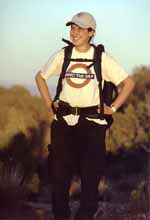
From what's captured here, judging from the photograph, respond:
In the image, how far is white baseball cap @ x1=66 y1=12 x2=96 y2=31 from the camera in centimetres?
294

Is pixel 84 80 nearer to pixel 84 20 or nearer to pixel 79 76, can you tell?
pixel 79 76

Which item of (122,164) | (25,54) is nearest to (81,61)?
(25,54)

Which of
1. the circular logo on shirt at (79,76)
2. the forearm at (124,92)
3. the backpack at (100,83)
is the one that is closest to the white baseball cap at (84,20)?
the backpack at (100,83)

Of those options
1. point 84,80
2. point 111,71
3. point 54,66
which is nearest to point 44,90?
point 54,66

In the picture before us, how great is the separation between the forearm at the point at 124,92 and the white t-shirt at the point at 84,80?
35 millimetres

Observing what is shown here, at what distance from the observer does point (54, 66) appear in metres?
3.02

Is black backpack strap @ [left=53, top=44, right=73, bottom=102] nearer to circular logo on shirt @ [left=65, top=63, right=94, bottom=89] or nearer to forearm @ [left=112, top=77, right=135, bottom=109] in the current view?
circular logo on shirt @ [left=65, top=63, right=94, bottom=89]

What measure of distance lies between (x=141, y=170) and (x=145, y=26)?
0.85 metres

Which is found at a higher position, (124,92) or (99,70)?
(99,70)

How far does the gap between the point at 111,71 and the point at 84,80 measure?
0.16 metres

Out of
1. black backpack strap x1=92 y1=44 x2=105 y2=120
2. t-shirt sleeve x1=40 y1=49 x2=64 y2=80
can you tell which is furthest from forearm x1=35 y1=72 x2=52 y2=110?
black backpack strap x1=92 y1=44 x2=105 y2=120

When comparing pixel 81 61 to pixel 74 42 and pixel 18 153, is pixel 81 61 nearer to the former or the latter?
pixel 74 42

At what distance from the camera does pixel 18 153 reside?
312 centimetres

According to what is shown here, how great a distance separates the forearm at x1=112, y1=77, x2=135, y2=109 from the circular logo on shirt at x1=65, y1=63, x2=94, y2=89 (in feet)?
0.64
